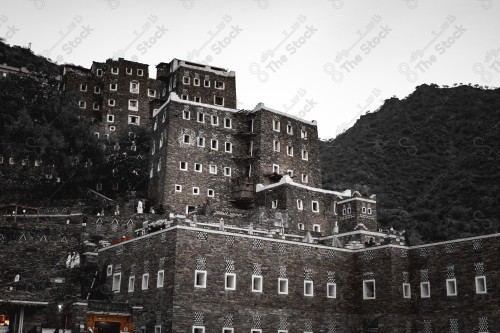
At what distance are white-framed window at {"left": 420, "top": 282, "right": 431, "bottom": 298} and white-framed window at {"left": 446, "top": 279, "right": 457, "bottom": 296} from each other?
4.86ft

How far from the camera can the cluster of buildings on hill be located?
33312 millimetres

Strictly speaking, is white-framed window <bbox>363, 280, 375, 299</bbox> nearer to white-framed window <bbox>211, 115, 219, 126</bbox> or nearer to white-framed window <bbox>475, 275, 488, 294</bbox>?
white-framed window <bbox>475, 275, 488, 294</bbox>

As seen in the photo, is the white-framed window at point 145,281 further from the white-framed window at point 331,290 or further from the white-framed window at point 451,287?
the white-framed window at point 451,287

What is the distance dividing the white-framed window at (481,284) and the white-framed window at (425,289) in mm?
3476

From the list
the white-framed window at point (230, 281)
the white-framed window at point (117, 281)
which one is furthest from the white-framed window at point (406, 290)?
the white-framed window at point (117, 281)

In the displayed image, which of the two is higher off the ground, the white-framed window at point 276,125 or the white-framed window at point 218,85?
the white-framed window at point 218,85

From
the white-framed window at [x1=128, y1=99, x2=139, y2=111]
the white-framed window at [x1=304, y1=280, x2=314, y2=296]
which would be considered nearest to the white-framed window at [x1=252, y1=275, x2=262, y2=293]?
the white-framed window at [x1=304, y1=280, x2=314, y2=296]

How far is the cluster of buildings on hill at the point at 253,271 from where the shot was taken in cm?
3331

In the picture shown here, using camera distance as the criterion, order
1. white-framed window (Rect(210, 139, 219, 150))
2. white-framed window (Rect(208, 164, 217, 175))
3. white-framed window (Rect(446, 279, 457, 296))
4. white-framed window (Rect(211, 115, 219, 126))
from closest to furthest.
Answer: white-framed window (Rect(446, 279, 457, 296)) < white-framed window (Rect(208, 164, 217, 175)) < white-framed window (Rect(210, 139, 219, 150)) < white-framed window (Rect(211, 115, 219, 126))

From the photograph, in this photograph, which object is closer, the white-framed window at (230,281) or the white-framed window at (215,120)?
the white-framed window at (230,281)

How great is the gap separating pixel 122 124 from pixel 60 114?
38.8 feet

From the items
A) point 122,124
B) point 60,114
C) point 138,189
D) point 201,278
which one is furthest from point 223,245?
point 122,124

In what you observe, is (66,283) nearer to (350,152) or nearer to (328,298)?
(328,298)

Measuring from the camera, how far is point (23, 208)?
47.9m
